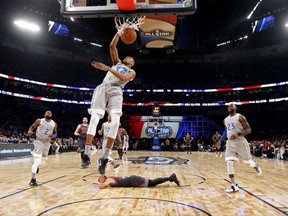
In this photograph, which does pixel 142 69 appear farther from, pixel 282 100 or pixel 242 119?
pixel 242 119

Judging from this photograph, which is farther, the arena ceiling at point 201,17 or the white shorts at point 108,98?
the arena ceiling at point 201,17

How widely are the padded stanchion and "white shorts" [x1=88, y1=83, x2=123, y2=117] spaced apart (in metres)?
1.73

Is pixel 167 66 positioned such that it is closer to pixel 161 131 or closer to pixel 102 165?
pixel 161 131

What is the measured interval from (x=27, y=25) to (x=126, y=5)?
22.8 m

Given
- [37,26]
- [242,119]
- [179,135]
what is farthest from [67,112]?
[242,119]

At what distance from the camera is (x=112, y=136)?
4477mm

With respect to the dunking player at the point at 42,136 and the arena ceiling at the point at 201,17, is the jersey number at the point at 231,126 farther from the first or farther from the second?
the arena ceiling at the point at 201,17

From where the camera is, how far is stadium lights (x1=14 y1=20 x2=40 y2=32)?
78.6 feet

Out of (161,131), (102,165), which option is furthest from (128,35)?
(161,131)

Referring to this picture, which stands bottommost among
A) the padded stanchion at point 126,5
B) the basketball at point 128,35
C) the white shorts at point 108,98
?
the white shorts at point 108,98

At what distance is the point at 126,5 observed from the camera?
5172 millimetres

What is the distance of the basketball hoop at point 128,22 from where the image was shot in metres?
4.89

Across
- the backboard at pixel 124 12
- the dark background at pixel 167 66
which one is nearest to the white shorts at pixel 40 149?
the backboard at pixel 124 12

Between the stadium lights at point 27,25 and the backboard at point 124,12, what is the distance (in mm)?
21244
